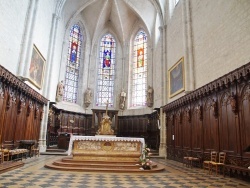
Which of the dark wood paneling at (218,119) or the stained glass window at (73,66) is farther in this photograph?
the stained glass window at (73,66)

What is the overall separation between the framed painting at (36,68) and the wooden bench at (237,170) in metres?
10.8

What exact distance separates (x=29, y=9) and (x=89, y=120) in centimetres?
1189

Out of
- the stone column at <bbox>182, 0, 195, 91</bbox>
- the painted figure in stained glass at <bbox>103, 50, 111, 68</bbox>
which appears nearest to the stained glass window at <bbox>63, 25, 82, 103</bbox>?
the painted figure in stained glass at <bbox>103, 50, 111, 68</bbox>

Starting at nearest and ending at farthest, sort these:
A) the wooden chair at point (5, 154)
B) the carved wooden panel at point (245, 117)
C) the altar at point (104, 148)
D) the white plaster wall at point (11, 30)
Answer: the carved wooden panel at point (245, 117)
the wooden chair at point (5, 154)
the white plaster wall at point (11, 30)
the altar at point (104, 148)

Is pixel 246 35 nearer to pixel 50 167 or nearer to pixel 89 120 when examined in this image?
pixel 50 167

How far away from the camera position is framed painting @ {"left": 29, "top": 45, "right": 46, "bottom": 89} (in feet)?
42.0

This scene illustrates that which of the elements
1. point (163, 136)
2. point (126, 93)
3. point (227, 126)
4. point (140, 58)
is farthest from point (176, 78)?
point (140, 58)

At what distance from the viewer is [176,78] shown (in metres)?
14.4

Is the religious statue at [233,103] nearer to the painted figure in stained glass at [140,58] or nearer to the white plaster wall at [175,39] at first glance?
the white plaster wall at [175,39]

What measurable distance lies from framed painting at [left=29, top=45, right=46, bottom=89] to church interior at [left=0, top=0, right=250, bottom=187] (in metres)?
0.08

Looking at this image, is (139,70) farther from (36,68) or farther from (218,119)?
(218,119)

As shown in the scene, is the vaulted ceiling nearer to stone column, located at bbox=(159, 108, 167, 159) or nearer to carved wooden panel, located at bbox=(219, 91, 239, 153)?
stone column, located at bbox=(159, 108, 167, 159)

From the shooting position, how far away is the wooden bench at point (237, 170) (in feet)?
22.2

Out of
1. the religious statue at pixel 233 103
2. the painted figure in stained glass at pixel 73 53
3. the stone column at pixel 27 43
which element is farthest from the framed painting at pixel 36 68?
the religious statue at pixel 233 103
